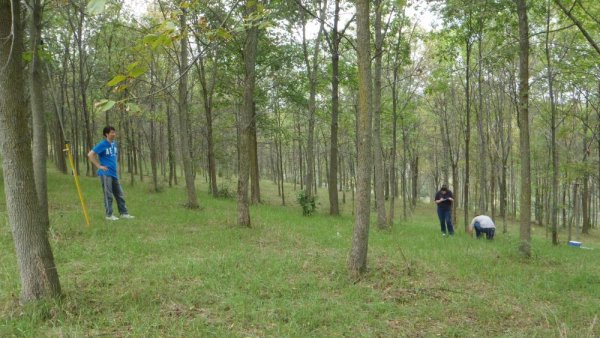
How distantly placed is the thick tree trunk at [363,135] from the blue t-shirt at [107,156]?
5.75 meters

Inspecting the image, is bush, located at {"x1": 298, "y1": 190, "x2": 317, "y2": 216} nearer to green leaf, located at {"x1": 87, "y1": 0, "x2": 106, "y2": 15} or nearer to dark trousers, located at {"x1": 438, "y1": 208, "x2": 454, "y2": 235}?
dark trousers, located at {"x1": 438, "y1": 208, "x2": 454, "y2": 235}

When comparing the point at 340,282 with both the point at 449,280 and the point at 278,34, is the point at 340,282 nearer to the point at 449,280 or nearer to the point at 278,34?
the point at 449,280

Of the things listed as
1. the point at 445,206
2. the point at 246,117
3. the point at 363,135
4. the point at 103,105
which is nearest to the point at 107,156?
the point at 246,117

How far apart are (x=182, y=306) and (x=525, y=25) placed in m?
8.31

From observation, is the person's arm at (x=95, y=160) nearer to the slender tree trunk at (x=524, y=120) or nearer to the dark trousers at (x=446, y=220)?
the slender tree trunk at (x=524, y=120)

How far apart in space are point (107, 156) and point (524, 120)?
890cm

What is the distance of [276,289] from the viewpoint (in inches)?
202

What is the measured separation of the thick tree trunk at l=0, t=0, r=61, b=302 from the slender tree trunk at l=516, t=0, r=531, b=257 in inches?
327

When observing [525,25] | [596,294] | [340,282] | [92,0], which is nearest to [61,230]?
[340,282]

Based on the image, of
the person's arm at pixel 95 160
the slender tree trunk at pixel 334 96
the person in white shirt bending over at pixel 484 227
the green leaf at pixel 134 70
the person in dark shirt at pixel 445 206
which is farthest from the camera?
the slender tree trunk at pixel 334 96

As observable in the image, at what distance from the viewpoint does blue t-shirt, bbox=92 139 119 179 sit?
8422 mm

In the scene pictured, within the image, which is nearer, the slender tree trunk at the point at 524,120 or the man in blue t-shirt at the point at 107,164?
the slender tree trunk at the point at 524,120

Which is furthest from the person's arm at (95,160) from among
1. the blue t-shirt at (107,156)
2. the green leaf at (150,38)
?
the green leaf at (150,38)

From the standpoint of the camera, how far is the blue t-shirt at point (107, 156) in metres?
8.42
